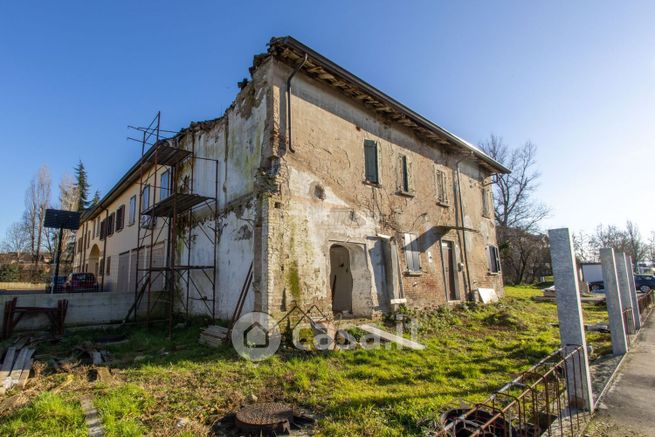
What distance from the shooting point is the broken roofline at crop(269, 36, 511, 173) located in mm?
9305

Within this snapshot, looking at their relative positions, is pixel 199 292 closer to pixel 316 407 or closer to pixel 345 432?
pixel 316 407

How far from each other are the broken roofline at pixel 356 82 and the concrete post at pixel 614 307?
732 centimetres

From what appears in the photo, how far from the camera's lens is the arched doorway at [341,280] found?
12133 mm

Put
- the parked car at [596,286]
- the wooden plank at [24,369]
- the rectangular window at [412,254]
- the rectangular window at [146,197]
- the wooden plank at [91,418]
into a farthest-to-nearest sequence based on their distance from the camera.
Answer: the parked car at [596,286] < the rectangular window at [146,197] < the rectangular window at [412,254] < the wooden plank at [24,369] < the wooden plank at [91,418]

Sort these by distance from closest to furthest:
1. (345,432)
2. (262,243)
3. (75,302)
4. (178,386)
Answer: (345,432), (178,386), (262,243), (75,302)

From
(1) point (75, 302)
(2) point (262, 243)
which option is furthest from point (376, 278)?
(1) point (75, 302)

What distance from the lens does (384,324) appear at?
10680mm

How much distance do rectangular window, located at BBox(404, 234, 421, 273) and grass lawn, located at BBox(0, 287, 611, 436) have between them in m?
2.97

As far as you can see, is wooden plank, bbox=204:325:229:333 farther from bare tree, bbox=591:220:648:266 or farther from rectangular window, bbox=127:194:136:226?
bare tree, bbox=591:220:648:266

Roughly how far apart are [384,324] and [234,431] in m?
6.92

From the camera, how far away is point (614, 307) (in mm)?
7617

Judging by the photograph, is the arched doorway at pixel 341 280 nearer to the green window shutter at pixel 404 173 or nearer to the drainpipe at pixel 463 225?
the green window shutter at pixel 404 173

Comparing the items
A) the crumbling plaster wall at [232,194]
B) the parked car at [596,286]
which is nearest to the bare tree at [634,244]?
the parked car at [596,286]

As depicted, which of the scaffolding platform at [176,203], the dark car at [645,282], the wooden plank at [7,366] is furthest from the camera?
the dark car at [645,282]
